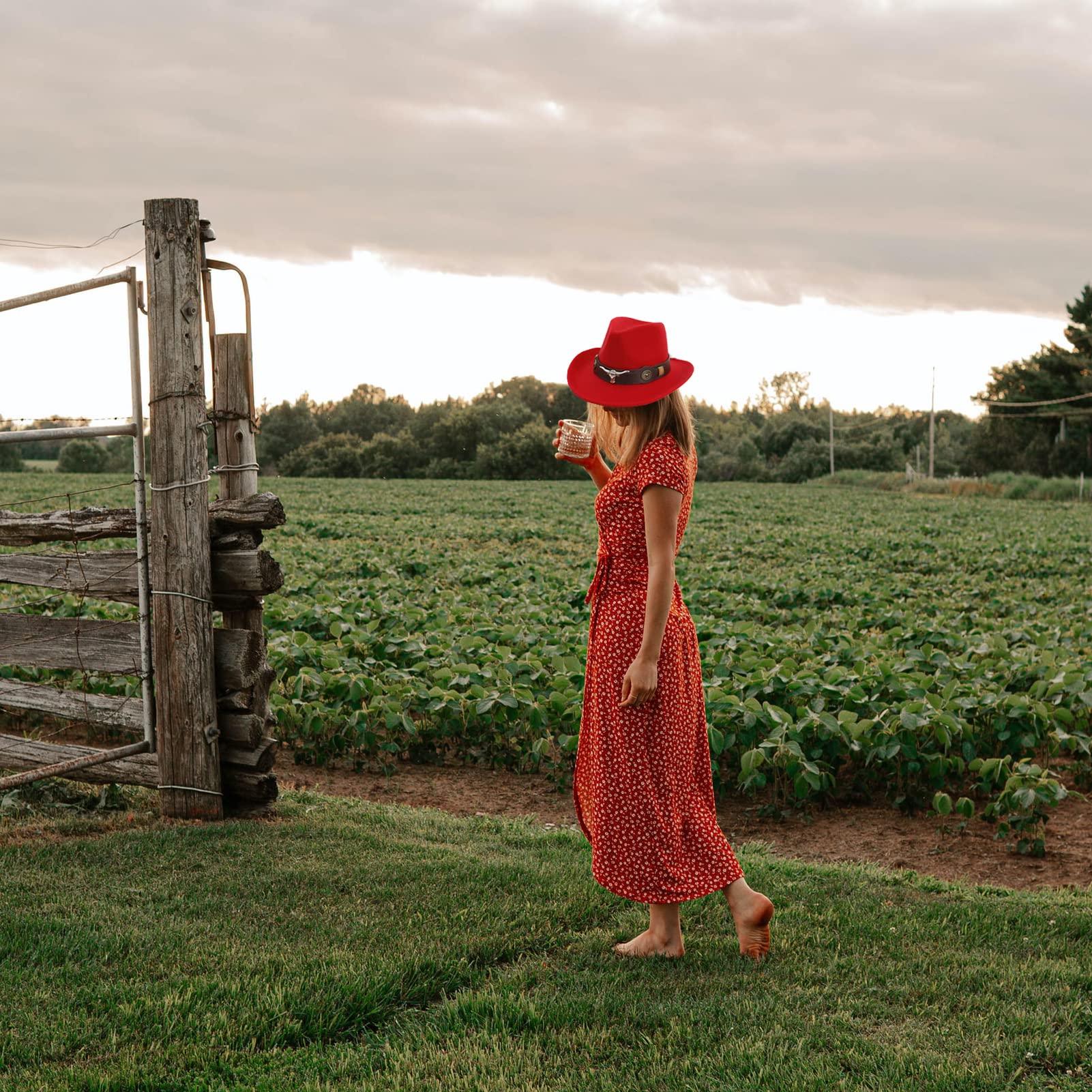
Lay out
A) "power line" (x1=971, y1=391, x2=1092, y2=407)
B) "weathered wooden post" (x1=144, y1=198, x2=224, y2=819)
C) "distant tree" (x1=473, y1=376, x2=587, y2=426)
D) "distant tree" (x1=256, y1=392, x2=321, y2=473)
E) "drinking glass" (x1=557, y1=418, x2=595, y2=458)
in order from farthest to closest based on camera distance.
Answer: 1. "distant tree" (x1=473, y1=376, x2=587, y2=426)
2. "distant tree" (x1=256, y1=392, x2=321, y2=473)
3. "power line" (x1=971, y1=391, x2=1092, y2=407)
4. "weathered wooden post" (x1=144, y1=198, x2=224, y2=819)
5. "drinking glass" (x1=557, y1=418, x2=595, y2=458)

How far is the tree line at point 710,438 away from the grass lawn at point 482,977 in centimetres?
4951

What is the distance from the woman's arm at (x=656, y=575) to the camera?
3410 millimetres

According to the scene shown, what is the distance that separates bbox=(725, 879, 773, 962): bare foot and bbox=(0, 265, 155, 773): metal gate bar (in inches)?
116

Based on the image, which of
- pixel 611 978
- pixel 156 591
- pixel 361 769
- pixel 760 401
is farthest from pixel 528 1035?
pixel 760 401

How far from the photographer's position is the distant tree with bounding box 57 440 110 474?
168 ft

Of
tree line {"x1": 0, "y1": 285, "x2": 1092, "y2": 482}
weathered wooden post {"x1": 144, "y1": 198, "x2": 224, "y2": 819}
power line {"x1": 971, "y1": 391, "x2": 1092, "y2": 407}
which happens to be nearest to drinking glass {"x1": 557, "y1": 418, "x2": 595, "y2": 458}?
weathered wooden post {"x1": 144, "y1": 198, "x2": 224, "y2": 819}

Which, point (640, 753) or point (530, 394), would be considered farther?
point (530, 394)

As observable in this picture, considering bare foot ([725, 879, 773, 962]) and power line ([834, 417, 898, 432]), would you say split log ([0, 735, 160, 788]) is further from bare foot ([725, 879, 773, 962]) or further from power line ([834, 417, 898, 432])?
power line ([834, 417, 898, 432])

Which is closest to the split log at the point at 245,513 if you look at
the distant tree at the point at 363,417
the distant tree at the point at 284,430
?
the distant tree at the point at 284,430

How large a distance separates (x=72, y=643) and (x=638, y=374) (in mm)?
3352

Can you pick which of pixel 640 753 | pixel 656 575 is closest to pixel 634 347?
pixel 656 575

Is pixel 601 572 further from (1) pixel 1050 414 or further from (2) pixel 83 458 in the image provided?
(1) pixel 1050 414

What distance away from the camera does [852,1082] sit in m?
2.78

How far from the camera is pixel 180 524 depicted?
4.86 m
